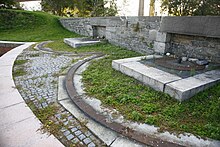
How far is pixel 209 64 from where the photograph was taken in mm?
3611

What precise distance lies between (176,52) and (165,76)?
72.4 inches

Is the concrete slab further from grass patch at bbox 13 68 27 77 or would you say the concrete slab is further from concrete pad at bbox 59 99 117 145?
grass patch at bbox 13 68 27 77

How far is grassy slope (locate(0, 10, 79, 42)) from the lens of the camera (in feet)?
32.7

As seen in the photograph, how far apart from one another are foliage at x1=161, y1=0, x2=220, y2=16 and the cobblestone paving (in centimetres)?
496

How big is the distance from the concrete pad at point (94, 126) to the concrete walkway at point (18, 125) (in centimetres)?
42

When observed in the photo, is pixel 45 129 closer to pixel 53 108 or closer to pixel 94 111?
pixel 53 108

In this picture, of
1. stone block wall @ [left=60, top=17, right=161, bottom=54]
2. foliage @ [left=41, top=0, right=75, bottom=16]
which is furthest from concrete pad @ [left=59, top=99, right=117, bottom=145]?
foliage @ [left=41, top=0, right=75, bottom=16]

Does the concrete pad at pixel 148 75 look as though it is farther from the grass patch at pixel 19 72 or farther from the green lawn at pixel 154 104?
the grass patch at pixel 19 72

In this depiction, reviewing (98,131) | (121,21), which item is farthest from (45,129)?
(121,21)

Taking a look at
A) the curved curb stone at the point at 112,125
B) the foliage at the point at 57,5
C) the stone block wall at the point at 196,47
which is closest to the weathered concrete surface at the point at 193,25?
the stone block wall at the point at 196,47

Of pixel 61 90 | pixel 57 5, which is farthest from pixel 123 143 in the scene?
pixel 57 5

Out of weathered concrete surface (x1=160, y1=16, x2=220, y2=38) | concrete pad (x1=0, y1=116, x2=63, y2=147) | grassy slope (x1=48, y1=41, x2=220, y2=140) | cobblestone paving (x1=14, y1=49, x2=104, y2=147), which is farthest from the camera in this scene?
weathered concrete surface (x1=160, y1=16, x2=220, y2=38)

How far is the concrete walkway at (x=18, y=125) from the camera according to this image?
1702mm

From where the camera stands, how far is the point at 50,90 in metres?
2.91
